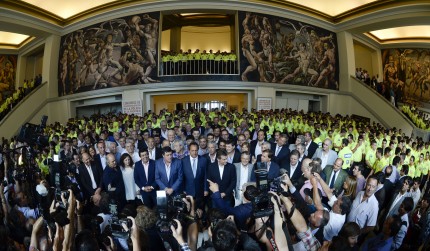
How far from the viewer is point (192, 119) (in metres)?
11.9

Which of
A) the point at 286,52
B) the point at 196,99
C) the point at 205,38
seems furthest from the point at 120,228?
the point at 205,38

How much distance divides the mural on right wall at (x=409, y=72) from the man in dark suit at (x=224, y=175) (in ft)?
68.2

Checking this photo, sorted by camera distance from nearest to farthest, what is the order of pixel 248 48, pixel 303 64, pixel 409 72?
pixel 248 48 → pixel 303 64 → pixel 409 72

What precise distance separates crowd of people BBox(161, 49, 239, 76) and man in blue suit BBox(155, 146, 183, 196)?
13.0m

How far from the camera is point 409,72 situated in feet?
73.8

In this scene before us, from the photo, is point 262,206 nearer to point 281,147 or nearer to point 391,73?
point 281,147

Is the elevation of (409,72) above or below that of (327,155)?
above

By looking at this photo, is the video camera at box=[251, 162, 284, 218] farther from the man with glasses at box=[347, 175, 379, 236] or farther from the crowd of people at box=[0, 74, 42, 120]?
the crowd of people at box=[0, 74, 42, 120]

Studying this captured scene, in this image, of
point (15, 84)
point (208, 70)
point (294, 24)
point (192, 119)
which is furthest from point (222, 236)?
point (15, 84)

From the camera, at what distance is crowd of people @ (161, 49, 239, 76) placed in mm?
17953

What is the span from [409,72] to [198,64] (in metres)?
14.7

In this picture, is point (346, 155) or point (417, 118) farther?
point (417, 118)

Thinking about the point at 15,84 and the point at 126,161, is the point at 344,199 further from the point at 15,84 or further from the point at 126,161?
the point at 15,84

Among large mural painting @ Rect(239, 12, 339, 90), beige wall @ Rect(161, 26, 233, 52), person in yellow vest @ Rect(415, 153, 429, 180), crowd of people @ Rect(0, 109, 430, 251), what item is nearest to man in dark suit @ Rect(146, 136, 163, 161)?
crowd of people @ Rect(0, 109, 430, 251)
